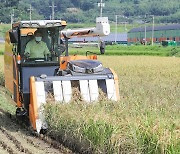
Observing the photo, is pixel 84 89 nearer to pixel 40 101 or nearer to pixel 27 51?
pixel 40 101

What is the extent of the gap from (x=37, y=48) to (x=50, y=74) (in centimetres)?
75

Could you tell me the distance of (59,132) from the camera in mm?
9875

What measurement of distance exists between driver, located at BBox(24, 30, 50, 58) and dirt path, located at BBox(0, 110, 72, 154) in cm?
171

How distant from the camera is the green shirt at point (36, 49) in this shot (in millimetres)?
12016

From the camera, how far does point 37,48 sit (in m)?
12.1

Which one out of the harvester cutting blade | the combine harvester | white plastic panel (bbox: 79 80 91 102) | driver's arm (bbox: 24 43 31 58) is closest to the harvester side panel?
the combine harvester

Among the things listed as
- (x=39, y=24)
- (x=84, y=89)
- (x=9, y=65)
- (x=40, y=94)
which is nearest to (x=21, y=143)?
(x=40, y=94)

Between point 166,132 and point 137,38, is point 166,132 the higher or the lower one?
the higher one

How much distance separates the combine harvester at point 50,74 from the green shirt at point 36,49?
0.10 metres

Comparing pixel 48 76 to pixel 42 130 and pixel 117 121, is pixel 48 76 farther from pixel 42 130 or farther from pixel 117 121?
pixel 117 121

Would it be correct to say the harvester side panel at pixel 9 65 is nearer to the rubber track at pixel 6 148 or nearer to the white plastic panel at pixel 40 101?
the white plastic panel at pixel 40 101

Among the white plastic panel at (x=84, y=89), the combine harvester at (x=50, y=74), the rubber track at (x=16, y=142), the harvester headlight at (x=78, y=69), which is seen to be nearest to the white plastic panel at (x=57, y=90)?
the combine harvester at (x=50, y=74)

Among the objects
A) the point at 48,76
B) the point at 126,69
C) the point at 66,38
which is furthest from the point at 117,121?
the point at 126,69

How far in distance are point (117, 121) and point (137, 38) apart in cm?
10220
